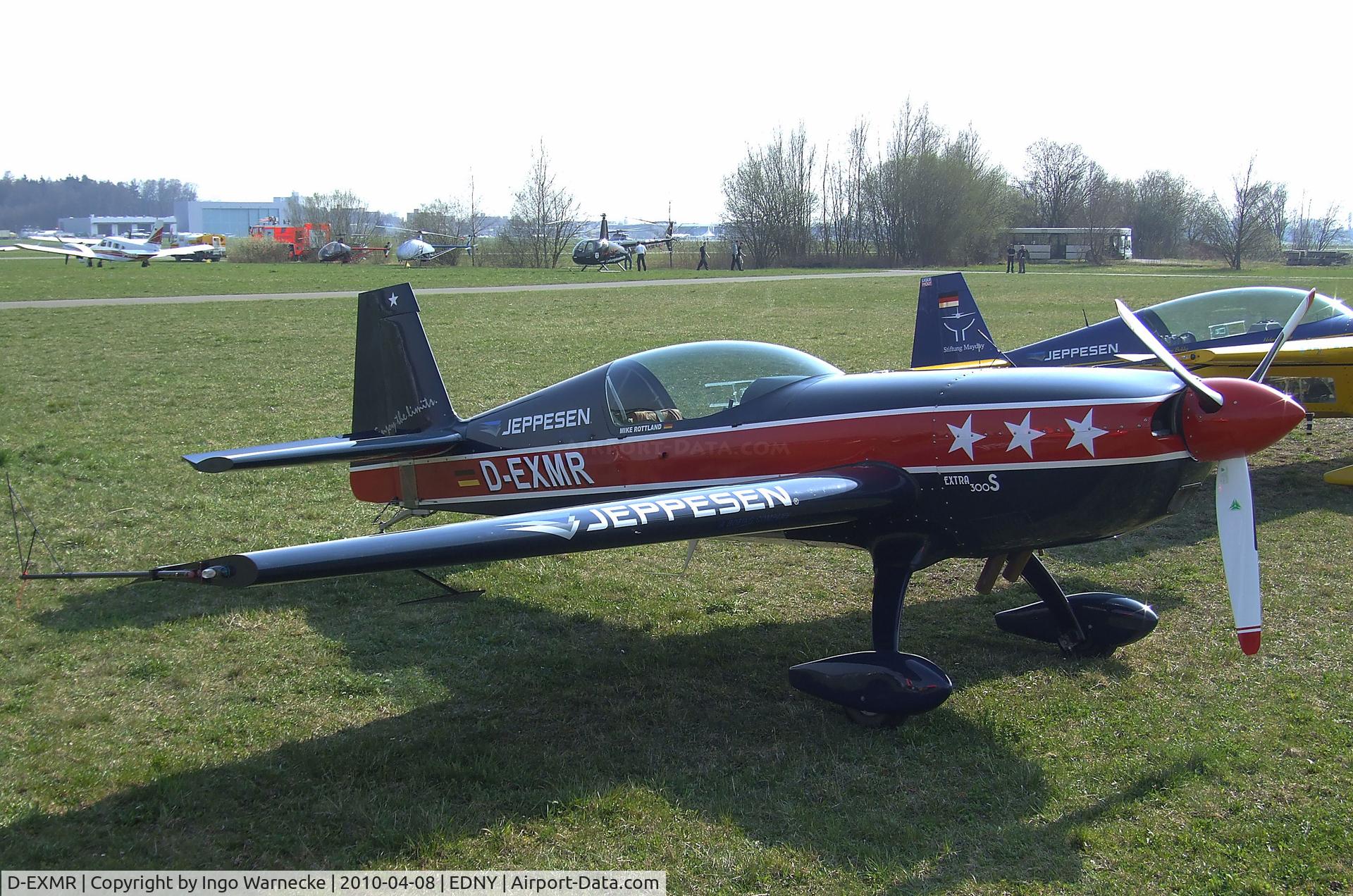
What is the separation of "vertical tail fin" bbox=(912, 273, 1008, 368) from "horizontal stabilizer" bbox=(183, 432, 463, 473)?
16.8ft

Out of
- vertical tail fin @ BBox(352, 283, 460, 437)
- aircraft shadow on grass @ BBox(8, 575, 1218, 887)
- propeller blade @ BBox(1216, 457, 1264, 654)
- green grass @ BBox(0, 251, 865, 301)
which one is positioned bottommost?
aircraft shadow on grass @ BBox(8, 575, 1218, 887)

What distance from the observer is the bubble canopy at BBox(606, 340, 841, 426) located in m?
6.05

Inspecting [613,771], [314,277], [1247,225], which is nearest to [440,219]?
[314,277]

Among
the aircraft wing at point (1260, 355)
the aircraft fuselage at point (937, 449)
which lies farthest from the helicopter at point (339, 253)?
the aircraft fuselage at point (937, 449)

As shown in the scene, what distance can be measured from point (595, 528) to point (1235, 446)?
3.10 m

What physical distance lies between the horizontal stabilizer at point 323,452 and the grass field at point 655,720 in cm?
109

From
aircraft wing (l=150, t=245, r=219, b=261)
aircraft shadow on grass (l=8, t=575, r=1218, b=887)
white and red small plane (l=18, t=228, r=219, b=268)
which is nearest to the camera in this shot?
aircraft shadow on grass (l=8, t=575, r=1218, b=887)

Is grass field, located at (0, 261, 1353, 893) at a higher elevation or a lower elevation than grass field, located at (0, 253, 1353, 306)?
lower

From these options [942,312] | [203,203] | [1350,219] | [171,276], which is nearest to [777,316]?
[942,312]

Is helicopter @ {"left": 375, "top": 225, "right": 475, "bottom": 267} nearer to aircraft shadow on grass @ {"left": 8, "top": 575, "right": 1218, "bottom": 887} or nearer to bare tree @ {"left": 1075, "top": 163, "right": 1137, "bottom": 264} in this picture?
bare tree @ {"left": 1075, "top": 163, "right": 1137, "bottom": 264}

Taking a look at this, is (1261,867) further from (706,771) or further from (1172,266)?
(1172,266)

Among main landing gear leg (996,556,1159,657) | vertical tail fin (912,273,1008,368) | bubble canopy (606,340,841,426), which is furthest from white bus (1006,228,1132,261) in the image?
bubble canopy (606,340,841,426)

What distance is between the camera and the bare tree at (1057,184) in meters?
84.8

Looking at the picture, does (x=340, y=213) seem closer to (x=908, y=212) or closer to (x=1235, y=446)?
(x=908, y=212)
